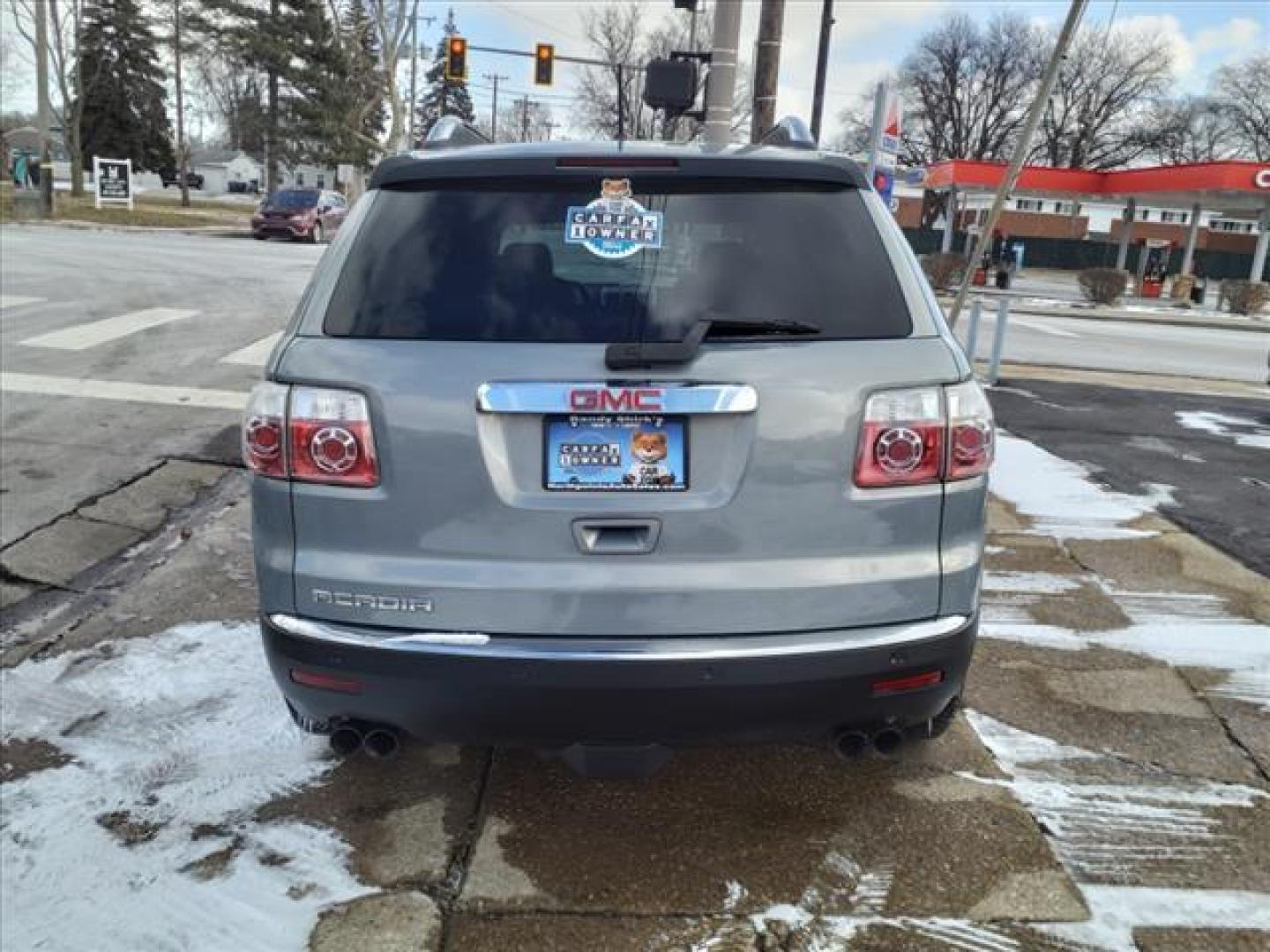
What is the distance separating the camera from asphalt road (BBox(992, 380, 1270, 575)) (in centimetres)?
621

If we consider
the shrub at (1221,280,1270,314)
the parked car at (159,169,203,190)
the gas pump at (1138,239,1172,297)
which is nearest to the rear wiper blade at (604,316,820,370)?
the shrub at (1221,280,1270,314)

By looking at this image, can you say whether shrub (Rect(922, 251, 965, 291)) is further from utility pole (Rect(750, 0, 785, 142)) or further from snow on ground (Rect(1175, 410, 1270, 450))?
snow on ground (Rect(1175, 410, 1270, 450))

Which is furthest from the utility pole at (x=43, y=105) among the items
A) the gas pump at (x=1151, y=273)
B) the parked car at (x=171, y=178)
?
the parked car at (x=171, y=178)

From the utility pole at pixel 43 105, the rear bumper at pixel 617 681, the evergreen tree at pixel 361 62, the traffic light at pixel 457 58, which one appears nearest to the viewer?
the rear bumper at pixel 617 681

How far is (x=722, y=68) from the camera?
11258mm

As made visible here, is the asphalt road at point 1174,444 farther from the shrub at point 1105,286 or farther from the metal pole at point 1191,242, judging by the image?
the metal pole at point 1191,242

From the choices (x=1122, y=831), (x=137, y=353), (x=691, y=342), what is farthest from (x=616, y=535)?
(x=137, y=353)

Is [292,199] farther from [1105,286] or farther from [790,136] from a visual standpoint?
[790,136]

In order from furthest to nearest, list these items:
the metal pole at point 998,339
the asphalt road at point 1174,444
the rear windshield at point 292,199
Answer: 1. the rear windshield at point 292,199
2. the metal pole at point 998,339
3. the asphalt road at point 1174,444

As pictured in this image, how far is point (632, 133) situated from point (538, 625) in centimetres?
5712

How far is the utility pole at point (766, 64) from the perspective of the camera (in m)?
12.2

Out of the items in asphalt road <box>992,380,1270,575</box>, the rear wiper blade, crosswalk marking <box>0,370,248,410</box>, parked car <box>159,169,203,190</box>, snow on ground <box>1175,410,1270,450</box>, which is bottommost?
crosswalk marking <box>0,370,248,410</box>

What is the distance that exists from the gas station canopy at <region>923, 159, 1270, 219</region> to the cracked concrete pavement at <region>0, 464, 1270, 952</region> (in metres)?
29.4

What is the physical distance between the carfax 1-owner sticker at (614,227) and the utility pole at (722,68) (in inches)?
350
